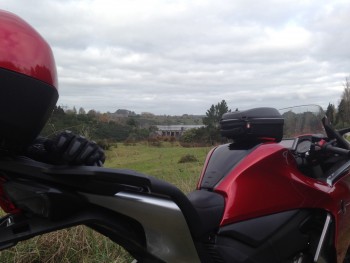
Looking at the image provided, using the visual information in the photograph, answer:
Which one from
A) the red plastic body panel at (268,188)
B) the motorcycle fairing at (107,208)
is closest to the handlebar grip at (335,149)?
the red plastic body panel at (268,188)

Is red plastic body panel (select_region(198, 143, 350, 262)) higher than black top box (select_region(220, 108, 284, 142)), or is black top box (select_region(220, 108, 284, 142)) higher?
black top box (select_region(220, 108, 284, 142))

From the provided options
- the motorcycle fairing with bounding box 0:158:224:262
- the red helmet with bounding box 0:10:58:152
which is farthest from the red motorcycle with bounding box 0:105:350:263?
the red helmet with bounding box 0:10:58:152

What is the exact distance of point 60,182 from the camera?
1.46m

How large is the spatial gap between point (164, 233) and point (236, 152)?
74 cm

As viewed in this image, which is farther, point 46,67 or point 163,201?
point 163,201

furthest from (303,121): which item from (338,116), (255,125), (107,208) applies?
Answer: (338,116)

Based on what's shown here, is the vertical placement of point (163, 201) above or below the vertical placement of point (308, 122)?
below

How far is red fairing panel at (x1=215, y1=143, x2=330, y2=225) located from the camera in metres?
2.04

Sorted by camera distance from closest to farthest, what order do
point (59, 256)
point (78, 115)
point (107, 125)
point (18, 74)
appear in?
point (18, 74) < point (59, 256) < point (78, 115) < point (107, 125)

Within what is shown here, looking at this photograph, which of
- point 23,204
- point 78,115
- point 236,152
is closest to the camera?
point 23,204

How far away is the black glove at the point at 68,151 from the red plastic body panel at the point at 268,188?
2.53 ft

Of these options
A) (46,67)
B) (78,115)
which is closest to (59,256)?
(78,115)

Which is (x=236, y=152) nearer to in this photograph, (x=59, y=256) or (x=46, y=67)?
(x=46, y=67)

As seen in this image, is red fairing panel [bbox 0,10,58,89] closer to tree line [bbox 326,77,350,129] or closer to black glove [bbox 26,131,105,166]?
black glove [bbox 26,131,105,166]
